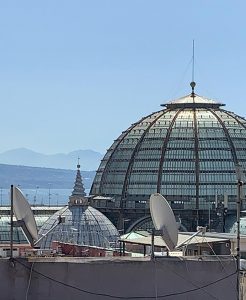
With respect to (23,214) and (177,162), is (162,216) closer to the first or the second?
(23,214)

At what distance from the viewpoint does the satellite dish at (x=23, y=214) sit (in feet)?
140

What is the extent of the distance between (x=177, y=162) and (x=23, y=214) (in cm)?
10201

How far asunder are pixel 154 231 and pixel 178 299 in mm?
2394

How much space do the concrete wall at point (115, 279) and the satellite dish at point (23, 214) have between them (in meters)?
2.89

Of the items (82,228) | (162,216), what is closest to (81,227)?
(82,228)

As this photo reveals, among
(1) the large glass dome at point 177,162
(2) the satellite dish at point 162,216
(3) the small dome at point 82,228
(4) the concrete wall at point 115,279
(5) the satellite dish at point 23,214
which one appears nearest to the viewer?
(4) the concrete wall at point 115,279

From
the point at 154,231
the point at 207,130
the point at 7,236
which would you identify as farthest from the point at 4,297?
the point at 207,130

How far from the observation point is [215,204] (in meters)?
137

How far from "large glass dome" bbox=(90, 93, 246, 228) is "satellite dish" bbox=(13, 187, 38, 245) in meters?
94.7

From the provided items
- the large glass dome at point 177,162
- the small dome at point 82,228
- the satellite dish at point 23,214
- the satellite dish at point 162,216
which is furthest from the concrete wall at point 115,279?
the large glass dome at point 177,162

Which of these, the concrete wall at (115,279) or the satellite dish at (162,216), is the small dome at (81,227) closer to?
the satellite dish at (162,216)

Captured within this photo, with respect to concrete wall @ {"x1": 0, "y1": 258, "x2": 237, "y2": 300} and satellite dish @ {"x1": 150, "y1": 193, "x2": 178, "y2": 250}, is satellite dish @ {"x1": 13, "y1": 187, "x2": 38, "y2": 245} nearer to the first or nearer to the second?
concrete wall @ {"x1": 0, "y1": 258, "x2": 237, "y2": 300}

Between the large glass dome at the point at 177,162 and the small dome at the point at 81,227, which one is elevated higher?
the large glass dome at the point at 177,162

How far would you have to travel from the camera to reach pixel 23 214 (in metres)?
43.3
